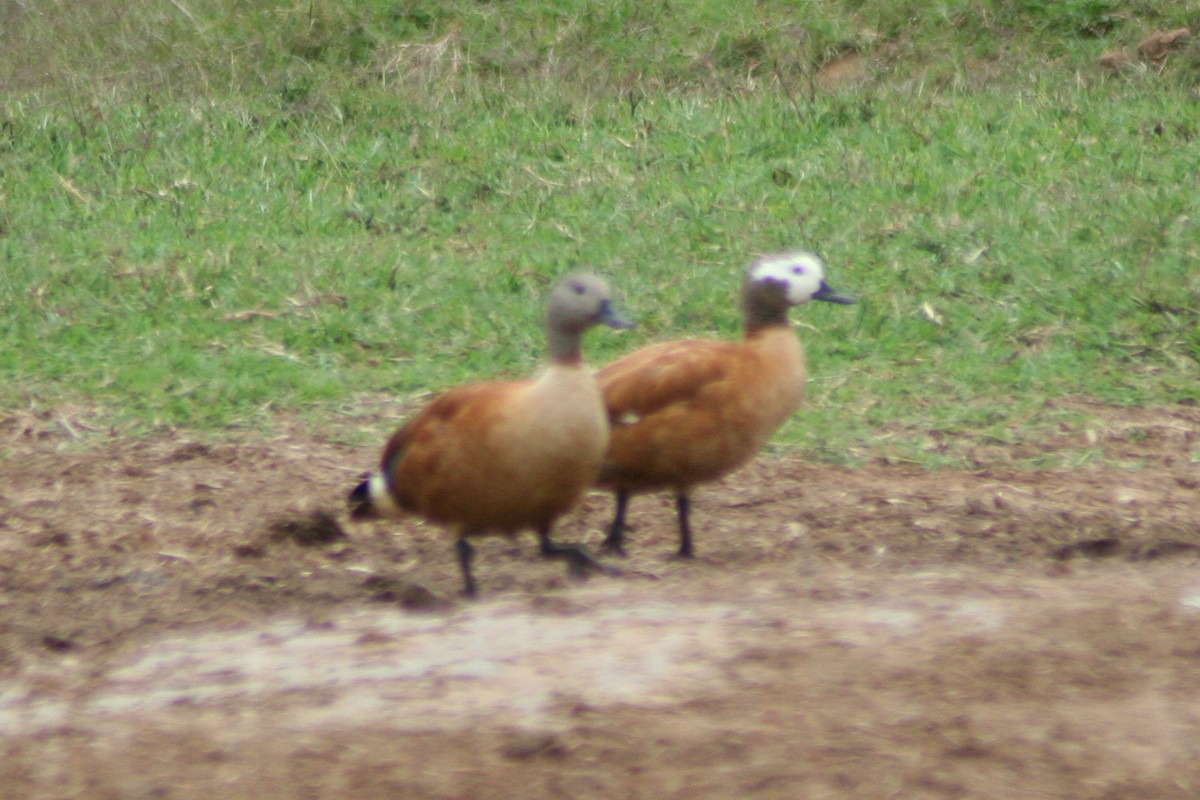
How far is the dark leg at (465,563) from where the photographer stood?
428 centimetres

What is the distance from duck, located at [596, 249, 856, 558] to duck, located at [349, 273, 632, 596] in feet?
0.79

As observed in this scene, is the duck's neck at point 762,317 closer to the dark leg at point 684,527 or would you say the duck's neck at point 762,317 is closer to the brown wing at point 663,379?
the brown wing at point 663,379

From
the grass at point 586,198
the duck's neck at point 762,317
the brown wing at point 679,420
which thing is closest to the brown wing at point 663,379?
the brown wing at point 679,420

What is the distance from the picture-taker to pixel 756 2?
11227mm

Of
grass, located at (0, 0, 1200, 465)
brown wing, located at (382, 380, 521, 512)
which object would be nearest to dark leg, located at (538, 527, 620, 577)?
brown wing, located at (382, 380, 521, 512)

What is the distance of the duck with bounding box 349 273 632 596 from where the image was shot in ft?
13.3

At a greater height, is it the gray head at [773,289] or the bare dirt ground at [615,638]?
the gray head at [773,289]

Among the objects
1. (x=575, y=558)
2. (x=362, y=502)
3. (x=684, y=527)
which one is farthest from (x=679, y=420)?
(x=362, y=502)

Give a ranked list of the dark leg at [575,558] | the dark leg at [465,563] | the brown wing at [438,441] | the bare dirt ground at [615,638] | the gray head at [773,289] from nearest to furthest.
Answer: the bare dirt ground at [615,638]
the brown wing at [438,441]
the dark leg at [465,563]
the dark leg at [575,558]
the gray head at [773,289]

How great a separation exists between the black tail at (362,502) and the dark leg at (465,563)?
1.00ft

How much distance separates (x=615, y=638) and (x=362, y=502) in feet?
2.99

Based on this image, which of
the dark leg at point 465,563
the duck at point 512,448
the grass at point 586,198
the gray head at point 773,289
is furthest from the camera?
the grass at point 586,198

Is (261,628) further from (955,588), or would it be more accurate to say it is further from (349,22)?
(349,22)

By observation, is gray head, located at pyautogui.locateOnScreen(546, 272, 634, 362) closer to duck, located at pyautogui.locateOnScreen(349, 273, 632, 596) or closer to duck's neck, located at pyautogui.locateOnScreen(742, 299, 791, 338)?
duck, located at pyautogui.locateOnScreen(349, 273, 632, 596)
